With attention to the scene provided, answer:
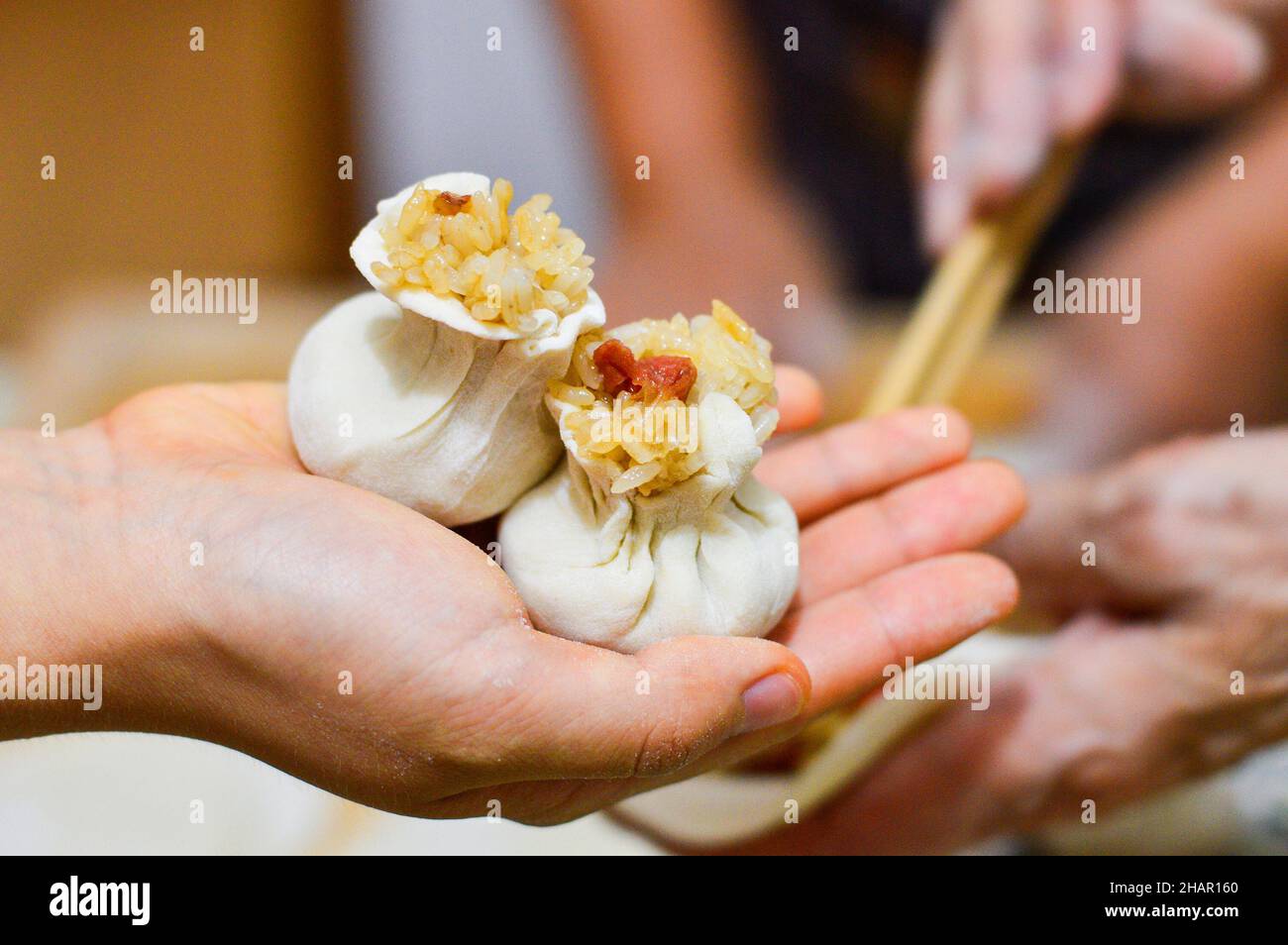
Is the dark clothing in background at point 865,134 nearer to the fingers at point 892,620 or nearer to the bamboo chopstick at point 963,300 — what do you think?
the bamboo chopstick at point 963,300

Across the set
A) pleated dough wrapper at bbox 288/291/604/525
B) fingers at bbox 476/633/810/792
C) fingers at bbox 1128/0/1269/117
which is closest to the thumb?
fingers at bbox 476/633/810/792

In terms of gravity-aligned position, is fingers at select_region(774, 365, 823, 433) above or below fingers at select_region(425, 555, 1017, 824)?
above

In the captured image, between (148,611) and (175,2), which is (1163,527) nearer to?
(148,611)

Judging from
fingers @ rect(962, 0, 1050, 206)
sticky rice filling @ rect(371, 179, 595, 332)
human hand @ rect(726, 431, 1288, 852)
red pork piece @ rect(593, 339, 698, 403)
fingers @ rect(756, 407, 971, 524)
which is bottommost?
human hand @ rect(726, 431, 1288, 852)

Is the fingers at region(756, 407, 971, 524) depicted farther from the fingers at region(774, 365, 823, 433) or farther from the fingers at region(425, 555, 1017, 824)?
the fingers at region(425, 555, 1017, 824)

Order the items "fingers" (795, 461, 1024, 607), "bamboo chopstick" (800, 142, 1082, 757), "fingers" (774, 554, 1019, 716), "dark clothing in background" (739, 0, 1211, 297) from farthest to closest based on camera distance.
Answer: "dark clothing in background" (739, 0, 1211, 297) → "bamboo chopstick" (800, 142, 1082, 757) → "fingers" (795, 461, 1024, 607) → "fingers" (774, 554, 1019, 716)

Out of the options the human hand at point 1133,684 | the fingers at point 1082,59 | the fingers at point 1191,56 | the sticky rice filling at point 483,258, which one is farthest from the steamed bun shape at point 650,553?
the fingers at point 1191,56

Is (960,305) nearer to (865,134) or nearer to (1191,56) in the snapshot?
(1191,56)
